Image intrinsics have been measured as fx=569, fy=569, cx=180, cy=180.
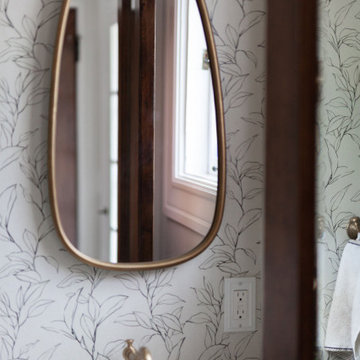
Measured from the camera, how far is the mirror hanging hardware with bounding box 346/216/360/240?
924 millimetres

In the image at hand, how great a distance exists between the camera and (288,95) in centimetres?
61

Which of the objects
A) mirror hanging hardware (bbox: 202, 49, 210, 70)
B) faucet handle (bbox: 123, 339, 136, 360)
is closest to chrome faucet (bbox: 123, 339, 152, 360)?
faucet handle (bbox: 123, 339, 136, 360)

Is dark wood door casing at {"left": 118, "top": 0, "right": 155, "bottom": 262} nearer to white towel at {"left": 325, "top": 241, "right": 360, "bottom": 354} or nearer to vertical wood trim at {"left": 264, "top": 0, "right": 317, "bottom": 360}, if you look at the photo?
white towel at {"left": 325, "top": 241, "right": 360, "bottom": 354}

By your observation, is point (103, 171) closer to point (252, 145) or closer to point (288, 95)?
point (252, 145)

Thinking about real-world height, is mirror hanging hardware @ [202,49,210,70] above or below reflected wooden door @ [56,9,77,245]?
above

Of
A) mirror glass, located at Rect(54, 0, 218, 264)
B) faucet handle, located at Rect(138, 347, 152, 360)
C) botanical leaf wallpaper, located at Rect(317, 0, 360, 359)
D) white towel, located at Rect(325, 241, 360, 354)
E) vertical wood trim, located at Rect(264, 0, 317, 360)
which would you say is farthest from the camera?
mirror glass, located at Rect(54, 0, 218, 264)

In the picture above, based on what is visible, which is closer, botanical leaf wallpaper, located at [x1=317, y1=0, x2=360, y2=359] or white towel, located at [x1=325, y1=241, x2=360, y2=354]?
botanical leaf wallpaper, located at [x1=317, y1=0, x2=360, y2=359]

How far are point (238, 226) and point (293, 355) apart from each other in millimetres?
658

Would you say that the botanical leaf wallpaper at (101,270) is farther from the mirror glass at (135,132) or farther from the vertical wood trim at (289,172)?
the vertical wood trim at (289,172)

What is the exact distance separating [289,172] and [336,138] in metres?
0.31

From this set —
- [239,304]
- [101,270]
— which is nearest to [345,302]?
[239,304]

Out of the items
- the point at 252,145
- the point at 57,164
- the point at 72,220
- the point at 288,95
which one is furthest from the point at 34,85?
the point at 288,95

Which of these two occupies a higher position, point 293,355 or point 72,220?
point 72,220

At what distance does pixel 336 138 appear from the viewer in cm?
89
